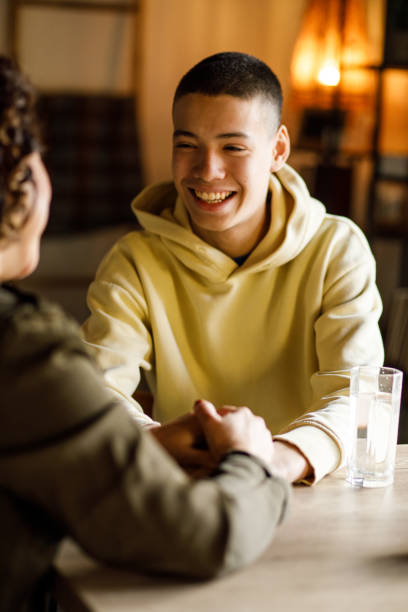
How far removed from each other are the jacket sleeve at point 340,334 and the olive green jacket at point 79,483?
41cm

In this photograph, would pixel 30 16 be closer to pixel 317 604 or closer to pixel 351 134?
pixel 351 134

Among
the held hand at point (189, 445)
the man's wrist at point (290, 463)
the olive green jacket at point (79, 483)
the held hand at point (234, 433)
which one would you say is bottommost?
the man's wrist at point (290, 463)

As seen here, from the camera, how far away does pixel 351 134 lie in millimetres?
4039

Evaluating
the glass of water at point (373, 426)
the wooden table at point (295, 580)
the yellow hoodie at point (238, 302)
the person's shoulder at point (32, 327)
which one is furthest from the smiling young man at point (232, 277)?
the person's shoulder at point (32, 327)

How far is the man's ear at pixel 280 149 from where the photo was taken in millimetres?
1580

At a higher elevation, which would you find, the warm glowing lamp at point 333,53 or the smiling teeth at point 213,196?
the warm glowing lamp at point 333,53

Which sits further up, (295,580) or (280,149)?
(280,149)

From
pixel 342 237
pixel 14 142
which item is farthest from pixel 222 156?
pixel 14 142

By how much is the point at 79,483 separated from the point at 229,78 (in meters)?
0.94

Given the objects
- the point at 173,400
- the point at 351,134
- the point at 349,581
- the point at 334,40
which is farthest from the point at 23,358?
the point at 351,134

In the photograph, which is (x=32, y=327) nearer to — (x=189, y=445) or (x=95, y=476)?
(x=95, y=476)

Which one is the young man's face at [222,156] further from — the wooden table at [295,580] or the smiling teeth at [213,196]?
the wooden table at [295,580]

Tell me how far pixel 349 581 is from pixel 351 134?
349 cm

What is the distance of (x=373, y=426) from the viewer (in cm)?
110
